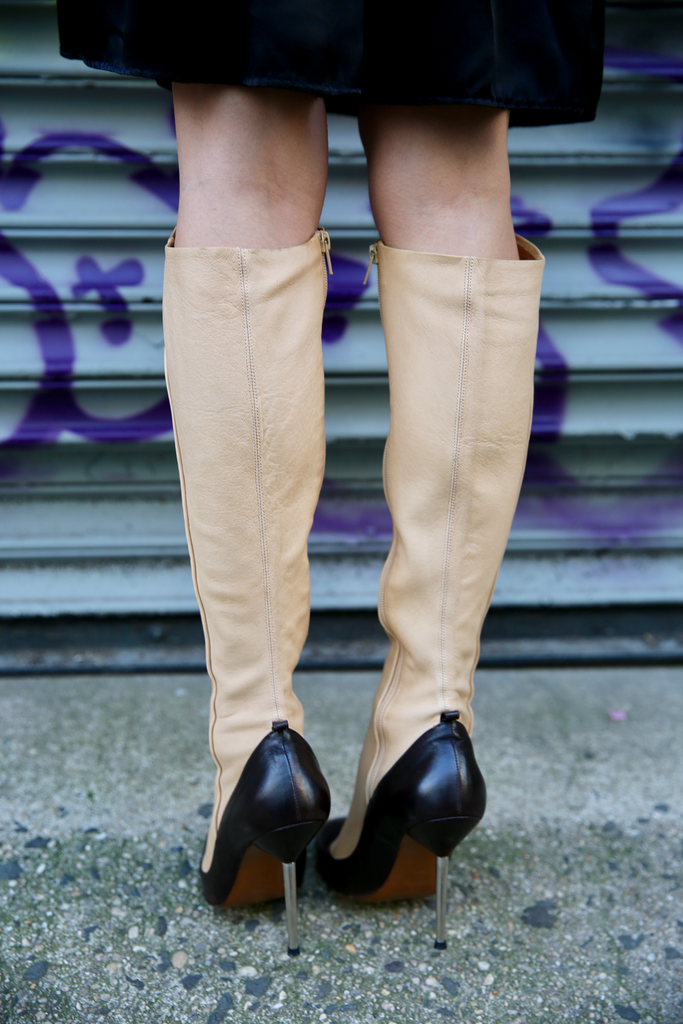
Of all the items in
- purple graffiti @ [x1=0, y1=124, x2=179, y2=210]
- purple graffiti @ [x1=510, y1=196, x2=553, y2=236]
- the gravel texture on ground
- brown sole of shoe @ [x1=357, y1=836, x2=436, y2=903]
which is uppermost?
purple graffiti @ [x1=0, y1=124, x2=179, y2=210]

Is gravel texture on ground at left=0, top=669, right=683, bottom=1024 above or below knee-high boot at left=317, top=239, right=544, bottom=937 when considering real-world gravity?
below

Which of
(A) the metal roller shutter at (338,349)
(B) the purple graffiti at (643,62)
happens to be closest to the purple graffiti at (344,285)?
(A) the metal roller shutter at (338,349)

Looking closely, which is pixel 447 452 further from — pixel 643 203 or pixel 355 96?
pixel 643 203

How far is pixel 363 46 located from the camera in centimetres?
77

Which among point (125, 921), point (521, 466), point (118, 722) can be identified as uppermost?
point (521, 466)

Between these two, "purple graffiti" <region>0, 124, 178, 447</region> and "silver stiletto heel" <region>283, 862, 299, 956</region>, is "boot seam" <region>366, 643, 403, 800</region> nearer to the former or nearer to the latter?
"silver stiletto heel" <region>283, 862, 299, 956</region>

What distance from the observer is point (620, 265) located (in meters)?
1.78

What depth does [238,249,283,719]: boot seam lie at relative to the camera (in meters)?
0.81

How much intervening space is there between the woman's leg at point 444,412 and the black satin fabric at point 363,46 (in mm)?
66

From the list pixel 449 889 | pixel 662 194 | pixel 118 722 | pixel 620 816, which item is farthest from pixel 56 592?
pixel 662 194

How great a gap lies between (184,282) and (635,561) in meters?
1.47

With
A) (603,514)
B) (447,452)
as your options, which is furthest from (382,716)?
(603,514)

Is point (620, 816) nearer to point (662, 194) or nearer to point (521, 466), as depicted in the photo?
point (521, 466)

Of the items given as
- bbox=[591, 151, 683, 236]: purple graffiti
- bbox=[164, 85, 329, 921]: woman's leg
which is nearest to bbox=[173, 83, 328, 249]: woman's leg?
bbox=[164, 85, 329, 921]: woman's leg
